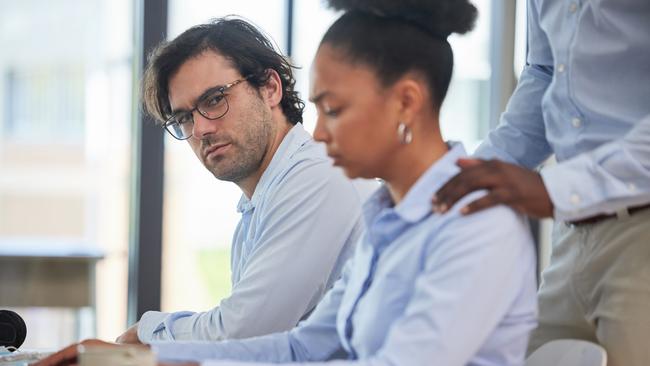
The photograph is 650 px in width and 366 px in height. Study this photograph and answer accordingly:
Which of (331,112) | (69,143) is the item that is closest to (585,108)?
(331,112)

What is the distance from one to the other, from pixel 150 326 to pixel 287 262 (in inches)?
14.1

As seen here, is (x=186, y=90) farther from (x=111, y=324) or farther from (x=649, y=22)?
(x=111, y=324)

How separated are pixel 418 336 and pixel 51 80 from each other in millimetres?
4337

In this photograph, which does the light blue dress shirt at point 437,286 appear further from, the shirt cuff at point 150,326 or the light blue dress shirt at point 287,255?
the shirt cuff at point 150,326

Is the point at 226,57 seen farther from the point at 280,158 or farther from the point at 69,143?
the point at 69,143

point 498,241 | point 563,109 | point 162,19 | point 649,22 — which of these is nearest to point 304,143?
point 563,109

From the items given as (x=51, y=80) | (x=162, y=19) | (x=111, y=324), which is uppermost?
(x=162, y=19)

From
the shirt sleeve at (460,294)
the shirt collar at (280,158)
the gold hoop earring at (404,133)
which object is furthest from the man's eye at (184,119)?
the shirt sleeve at (460,294)

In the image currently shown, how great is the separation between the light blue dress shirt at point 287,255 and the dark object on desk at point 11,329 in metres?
0.26

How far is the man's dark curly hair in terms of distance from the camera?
2.47 metres

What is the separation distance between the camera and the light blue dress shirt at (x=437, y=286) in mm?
1316

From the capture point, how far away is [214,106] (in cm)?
239

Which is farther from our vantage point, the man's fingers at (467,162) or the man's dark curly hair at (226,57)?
the man's dark curly hair at (226,57)

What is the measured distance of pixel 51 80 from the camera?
530 cm
